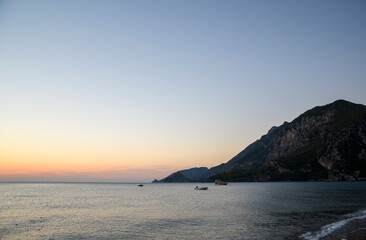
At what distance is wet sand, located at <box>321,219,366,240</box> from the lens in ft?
114

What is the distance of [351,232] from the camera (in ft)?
124

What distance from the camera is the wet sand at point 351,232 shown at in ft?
114

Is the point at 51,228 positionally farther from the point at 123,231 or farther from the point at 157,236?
the point at 157,236

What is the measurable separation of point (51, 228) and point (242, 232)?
32.9 m

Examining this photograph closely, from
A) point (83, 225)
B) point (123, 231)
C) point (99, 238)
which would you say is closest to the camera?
point (99, 238)

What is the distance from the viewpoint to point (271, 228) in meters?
43.6

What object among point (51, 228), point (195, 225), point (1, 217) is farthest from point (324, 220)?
point (1, 217)

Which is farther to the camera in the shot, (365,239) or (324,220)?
(324,220)

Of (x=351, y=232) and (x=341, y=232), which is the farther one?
(x=341, y=232)

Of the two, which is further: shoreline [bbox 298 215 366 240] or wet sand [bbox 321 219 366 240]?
shoreline [bbox 298 215 366 240]

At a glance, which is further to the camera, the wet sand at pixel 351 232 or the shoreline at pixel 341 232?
the shoreline at pixel 341 232

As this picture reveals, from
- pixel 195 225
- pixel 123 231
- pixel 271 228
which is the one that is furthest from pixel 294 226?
pixel 123 231

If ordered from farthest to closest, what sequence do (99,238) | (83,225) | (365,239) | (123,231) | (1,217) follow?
1. (1,217)
2. (83,225)
3. (123,231)
4. (99,238)
5. (365,239)

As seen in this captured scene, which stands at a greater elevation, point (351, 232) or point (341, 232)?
point (351, 232)
